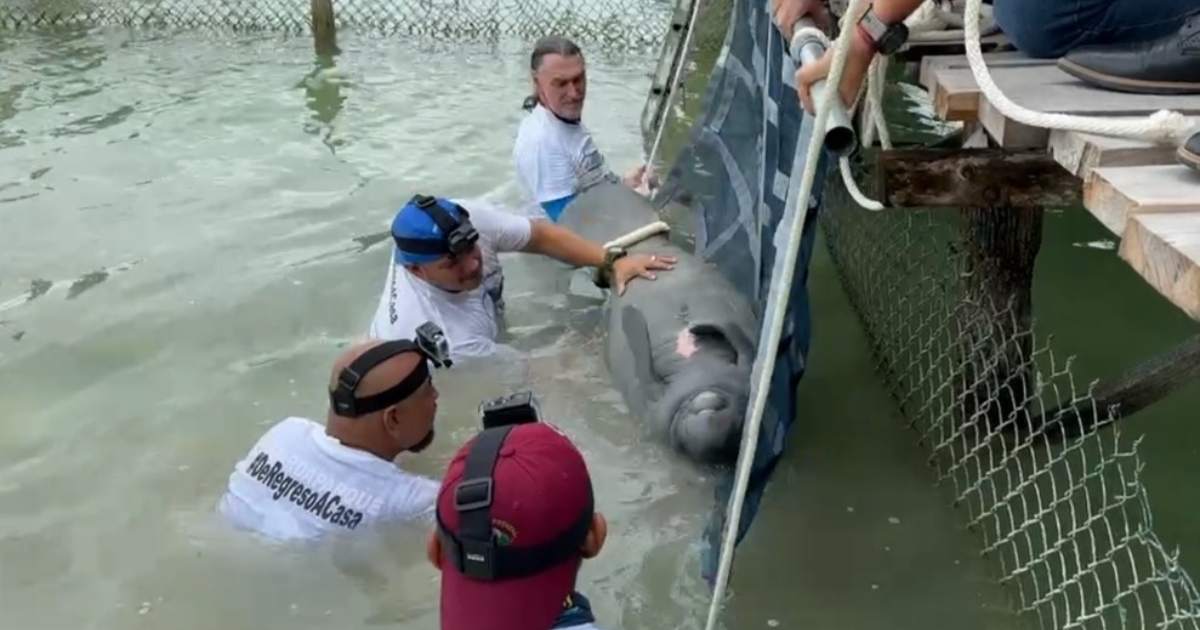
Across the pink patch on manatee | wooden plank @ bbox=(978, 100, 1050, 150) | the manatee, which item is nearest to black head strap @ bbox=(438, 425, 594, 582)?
wooden plank @ bbox=(978, 100, 1050, 150)

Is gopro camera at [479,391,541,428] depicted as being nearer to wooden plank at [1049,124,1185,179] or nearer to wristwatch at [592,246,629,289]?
wooden plank at [1049,124,1185,179]


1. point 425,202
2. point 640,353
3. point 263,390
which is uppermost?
point 425,202

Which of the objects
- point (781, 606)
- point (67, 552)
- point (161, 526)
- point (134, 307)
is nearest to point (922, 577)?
point (781, 606)

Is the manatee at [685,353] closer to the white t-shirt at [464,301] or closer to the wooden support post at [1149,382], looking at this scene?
the white t-shirt at [464,301]

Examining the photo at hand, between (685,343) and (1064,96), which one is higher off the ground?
(1064,96)

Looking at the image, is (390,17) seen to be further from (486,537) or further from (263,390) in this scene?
(486,537)

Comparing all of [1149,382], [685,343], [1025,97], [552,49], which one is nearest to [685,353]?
[685,343]

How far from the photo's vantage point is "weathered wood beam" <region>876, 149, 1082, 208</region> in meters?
3.48

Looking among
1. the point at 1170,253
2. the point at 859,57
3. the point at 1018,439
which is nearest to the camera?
the point at 1170,253

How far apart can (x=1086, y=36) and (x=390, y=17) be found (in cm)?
1004

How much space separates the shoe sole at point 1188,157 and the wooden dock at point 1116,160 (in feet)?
0.16

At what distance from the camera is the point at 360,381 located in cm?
346

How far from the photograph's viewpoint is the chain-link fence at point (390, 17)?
12039 mm

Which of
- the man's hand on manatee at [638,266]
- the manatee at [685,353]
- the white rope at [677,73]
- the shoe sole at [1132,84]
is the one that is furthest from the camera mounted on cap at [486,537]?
the white rope at [677,73]
